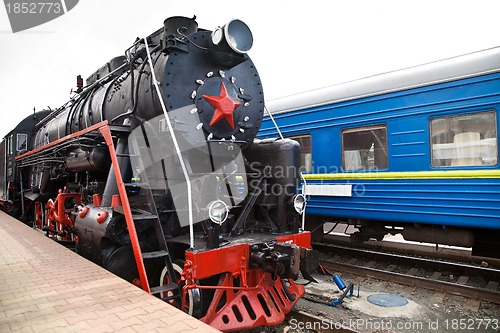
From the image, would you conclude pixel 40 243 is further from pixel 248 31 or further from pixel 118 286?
pixel 248 31

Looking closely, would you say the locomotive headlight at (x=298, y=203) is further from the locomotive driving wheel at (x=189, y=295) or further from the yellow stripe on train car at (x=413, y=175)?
the yellow stripe on train car at (x=413, y=175)

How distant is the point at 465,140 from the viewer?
5.20 metres

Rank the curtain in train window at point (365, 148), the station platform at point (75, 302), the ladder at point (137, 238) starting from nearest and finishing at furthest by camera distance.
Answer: the station platform at point (75, 302)
the ladder at point (137, 238)
the curtain in train window at point (365, 148)

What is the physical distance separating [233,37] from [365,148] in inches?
133

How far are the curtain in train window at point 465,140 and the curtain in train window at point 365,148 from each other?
2.66 ft

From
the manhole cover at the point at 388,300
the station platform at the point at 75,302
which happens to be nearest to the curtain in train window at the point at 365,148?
the manhole cover at the point at 388,300

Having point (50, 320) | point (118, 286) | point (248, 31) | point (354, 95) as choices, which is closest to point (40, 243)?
point (118, 286)

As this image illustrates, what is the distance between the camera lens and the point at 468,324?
403 centimetres

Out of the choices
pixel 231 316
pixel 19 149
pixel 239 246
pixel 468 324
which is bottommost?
pixel 468 324

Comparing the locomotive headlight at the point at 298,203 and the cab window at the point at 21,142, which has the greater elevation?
the cab window at the point at 21,142

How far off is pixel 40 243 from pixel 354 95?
Answer: 5.66 m

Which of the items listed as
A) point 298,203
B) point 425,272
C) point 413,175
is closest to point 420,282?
point 425,272

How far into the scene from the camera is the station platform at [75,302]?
2555 millimetres

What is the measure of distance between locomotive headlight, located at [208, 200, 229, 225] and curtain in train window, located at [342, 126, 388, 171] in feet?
11.5
